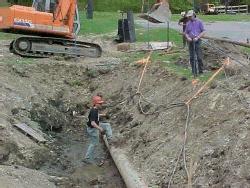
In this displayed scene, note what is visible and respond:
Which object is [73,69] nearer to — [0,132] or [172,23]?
[0,132]

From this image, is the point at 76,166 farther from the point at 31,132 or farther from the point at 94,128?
the point at 31,132

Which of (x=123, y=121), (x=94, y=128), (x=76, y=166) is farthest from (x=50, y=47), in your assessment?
(x=76, y=166)

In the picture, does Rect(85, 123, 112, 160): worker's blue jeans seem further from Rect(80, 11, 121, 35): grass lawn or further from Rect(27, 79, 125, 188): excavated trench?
Rect(80, 11, 121, 35): grass lawn

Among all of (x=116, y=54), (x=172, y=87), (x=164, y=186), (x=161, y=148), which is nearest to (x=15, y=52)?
(x=116, y=54)

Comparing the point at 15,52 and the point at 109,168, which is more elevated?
the point at 15,52

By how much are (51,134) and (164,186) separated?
6.39 metres

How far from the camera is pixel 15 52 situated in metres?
22.5

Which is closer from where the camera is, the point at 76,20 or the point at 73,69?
the point at 73,69

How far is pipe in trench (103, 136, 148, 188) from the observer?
1165 centimetres

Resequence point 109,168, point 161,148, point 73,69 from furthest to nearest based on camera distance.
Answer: point 73,69, point 109,168, point 161,148

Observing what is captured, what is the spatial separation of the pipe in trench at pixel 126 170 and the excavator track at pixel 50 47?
881cm

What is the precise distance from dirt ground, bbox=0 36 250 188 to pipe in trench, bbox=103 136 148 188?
0.53ft

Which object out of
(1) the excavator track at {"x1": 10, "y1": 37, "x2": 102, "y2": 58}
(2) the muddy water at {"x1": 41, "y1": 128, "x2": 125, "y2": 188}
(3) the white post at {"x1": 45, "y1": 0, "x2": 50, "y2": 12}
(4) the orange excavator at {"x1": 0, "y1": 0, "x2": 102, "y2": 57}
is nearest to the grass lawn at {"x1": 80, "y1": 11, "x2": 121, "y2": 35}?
(1) the excavator track at {"x1": 10, "y1": 37, "x2": 102, "y2": 58}

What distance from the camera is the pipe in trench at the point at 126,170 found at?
38.2 feet
